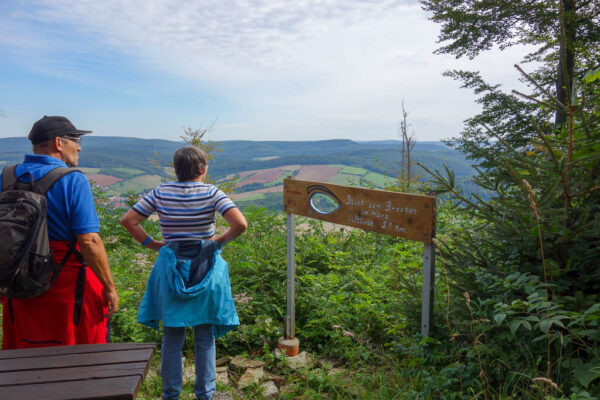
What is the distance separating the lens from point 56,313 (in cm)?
248

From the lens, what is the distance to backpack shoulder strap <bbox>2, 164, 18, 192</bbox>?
2473mm

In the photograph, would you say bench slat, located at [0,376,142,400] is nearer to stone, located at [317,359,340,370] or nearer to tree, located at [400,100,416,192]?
stone, located at [317,359,340,370]

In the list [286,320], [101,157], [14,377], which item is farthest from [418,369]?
[101,157]

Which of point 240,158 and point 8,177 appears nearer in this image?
point 8,177

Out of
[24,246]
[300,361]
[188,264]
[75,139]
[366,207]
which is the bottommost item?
[300,361]

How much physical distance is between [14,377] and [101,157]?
196 feet

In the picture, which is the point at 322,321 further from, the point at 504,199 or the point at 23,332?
the point at 23,332

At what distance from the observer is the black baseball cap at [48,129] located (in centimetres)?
257

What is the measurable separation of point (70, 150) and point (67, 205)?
465 mm

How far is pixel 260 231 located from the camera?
22.3ft

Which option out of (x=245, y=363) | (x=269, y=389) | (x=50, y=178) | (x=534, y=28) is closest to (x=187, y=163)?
(x=50, y=178)

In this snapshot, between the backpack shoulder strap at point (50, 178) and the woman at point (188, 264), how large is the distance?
581 mm

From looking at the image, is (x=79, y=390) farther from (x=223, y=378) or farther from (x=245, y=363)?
(x=245, y=363)

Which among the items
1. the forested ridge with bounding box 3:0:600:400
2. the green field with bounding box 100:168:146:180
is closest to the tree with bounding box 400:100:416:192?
the forested ridge with bounding box 3:0:600:400
